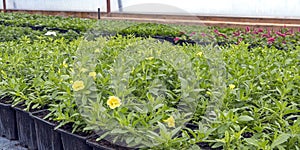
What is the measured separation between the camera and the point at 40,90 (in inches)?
74.2

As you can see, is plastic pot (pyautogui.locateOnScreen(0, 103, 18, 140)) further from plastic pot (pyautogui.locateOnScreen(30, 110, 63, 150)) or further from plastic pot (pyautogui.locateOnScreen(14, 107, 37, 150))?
plastic pot (pyautogui.locateOnScreen(30, 110, 63, 150))

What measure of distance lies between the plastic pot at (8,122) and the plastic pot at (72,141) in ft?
1.93

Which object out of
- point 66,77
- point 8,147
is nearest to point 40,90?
point 66,77

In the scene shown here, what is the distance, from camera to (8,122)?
205 centimetres

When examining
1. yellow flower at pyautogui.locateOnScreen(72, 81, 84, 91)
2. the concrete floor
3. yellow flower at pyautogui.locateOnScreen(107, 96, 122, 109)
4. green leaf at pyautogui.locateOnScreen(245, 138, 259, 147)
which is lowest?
the concrete floor

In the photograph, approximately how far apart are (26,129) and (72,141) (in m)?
0.53

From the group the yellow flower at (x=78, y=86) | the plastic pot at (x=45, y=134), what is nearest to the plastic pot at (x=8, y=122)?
the plastic pot at (x=45, y=134)

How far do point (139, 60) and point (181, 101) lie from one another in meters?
0.48

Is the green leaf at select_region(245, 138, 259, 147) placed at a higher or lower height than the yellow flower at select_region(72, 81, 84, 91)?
lower

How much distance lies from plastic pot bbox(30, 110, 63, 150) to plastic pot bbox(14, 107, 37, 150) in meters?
0.09

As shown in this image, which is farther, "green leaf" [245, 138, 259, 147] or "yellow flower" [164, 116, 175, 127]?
"yellow flower" [164, 116, 175, 127]

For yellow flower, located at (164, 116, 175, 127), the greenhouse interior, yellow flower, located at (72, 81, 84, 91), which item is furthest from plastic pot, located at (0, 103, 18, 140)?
yellow flower, located at (164, 116, 175, 127)

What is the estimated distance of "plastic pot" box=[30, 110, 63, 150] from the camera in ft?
5.44

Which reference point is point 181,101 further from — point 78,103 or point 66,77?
point 66,77
